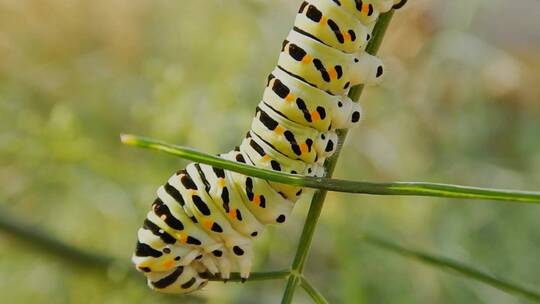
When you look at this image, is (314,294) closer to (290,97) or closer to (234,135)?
(290,97)

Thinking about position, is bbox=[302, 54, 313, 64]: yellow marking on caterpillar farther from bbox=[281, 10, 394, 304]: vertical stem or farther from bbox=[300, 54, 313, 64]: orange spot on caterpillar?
bbox=[281, 10, 394, 304]: vertical stem

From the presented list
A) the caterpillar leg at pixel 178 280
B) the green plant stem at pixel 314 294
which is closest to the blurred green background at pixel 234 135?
the caterpillar leg at pixel 178 280

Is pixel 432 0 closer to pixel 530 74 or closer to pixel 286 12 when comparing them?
pixel 286 12

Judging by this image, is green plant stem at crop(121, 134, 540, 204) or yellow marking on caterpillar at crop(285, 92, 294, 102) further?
yellow marking on caterpillar at crop(285, 92, 294, 102)

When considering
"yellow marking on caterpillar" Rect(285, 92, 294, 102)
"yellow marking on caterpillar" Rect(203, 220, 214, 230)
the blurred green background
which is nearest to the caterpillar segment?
"yellow marking on caterpillar" Rect(285, 92, 294, 102)

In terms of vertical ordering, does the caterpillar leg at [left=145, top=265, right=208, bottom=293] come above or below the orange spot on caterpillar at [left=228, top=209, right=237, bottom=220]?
below

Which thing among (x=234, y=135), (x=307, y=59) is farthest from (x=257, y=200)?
(x=234, y=135)

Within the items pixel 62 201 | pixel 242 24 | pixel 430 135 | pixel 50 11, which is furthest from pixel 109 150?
pixel 430 135
